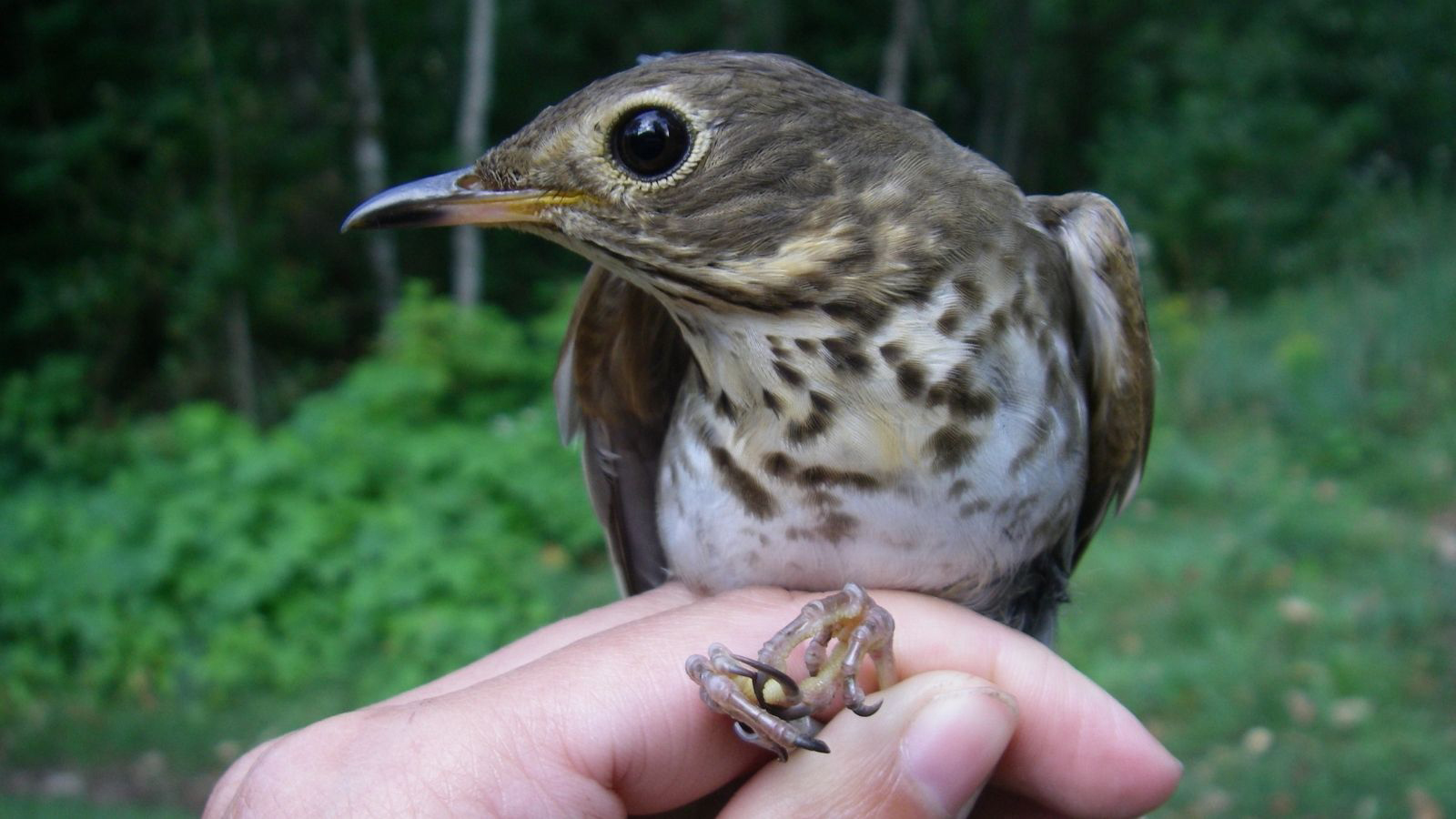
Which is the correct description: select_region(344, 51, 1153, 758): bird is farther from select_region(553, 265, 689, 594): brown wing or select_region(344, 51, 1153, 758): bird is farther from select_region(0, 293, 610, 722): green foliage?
select_region(0, 293, 610, 722): green foliage

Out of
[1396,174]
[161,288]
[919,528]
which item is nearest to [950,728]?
[919,528]

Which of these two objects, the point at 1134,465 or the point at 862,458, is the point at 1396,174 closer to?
the point at 1134,465

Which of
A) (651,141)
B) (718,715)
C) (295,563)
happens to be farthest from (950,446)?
(295,563)

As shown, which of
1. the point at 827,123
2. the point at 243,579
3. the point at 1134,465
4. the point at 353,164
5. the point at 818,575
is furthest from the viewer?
the point at 353,164

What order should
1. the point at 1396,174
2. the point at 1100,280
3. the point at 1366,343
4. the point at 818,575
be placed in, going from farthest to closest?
the point at 1396,174, the point at 1366,343, the point at 1100,280, the point at 818,575

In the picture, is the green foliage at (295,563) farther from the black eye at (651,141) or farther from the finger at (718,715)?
the black eye at (651,141)

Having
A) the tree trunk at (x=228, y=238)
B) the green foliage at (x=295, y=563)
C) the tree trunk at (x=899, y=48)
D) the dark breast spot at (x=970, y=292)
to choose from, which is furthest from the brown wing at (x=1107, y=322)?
the tree trunk at (x=899, y=48)
